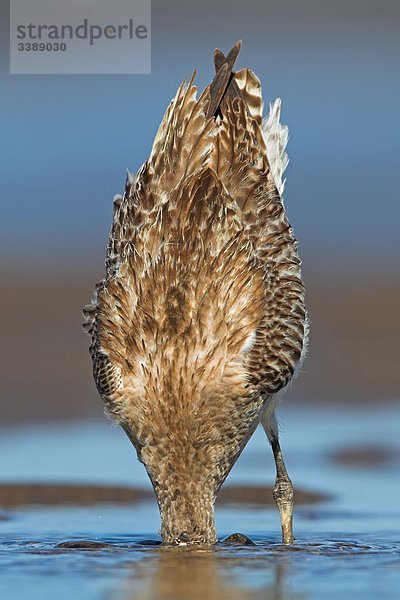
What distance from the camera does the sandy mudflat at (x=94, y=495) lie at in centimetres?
955

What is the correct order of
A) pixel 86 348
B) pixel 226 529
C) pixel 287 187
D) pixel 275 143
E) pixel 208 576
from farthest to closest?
1. pixel 287 187
2. pixel 86 348
3. pixel 275 143
4. pixel 226 529
5. pixel 208 576

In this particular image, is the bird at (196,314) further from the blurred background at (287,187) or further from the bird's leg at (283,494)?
the blurred background at (287,187)

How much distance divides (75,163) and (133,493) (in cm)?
765

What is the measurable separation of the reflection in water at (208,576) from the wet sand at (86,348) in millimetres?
3858

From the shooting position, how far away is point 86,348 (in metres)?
12.7

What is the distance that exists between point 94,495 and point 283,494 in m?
1.19

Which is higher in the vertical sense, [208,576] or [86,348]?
[86,348]

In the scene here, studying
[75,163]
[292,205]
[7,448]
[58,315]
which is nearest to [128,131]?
[75,163]

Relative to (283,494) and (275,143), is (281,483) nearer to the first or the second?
(283,494)

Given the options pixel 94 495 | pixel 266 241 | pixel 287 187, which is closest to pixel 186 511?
pixel 94 495

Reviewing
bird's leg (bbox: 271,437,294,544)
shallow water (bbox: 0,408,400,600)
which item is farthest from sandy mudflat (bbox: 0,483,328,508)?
bird's leg (bbox: 271,437,294,544)

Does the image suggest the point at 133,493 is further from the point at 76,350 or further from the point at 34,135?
the point at 34,135

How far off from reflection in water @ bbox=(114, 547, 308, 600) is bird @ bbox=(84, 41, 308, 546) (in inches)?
17.1

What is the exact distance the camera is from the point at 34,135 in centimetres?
1753
